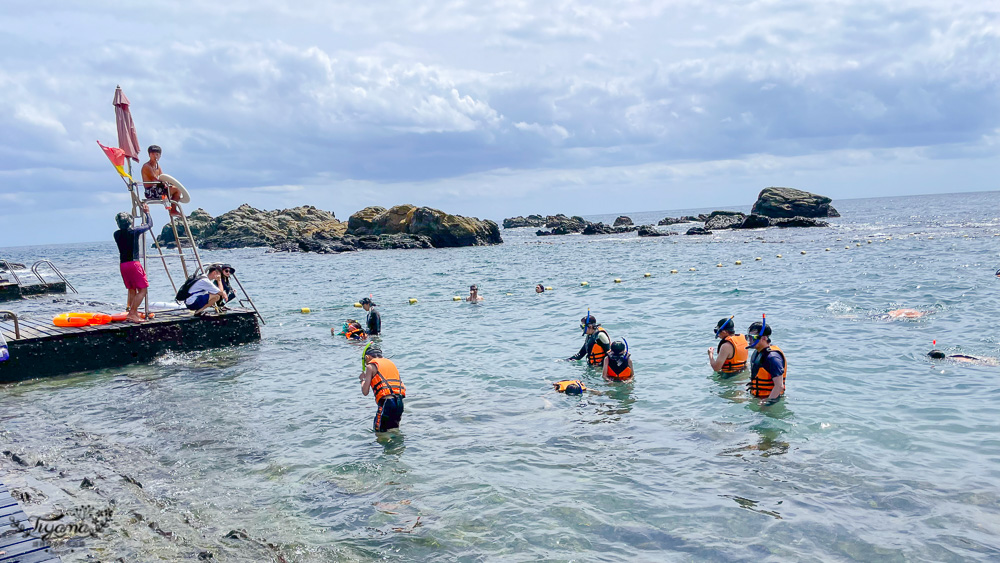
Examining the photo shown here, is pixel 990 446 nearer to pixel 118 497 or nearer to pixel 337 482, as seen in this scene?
pixel 337 482

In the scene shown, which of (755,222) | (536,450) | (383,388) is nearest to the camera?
(536,450)

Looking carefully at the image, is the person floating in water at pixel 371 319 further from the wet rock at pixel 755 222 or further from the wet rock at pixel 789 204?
the wet rock at pixel 789 204

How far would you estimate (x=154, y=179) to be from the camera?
14516 mm

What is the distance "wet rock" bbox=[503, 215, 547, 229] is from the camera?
5989 inches

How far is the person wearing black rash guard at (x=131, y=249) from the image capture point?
1315cm

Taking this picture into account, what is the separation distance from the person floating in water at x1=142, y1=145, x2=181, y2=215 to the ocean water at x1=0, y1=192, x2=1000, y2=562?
3.95 metres

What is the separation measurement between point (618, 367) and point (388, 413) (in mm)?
4895

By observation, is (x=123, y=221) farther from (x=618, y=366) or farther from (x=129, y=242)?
(x=618, y=366)

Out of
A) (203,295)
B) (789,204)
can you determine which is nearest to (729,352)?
(203,295)

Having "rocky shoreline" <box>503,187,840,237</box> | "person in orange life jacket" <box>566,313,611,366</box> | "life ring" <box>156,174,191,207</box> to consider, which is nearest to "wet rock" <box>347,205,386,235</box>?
"rocky shoreline" <box>503,187,840,237</box>

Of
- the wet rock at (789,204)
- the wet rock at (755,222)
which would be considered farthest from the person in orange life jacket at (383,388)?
the wet rock at (789,204)

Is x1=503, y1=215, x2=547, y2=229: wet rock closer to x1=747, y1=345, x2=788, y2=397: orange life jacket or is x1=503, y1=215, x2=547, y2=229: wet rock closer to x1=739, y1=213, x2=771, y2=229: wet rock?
x1=739, y1=213, x2=771, y2=229: wet rock

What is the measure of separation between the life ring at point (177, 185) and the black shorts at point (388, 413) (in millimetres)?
8665

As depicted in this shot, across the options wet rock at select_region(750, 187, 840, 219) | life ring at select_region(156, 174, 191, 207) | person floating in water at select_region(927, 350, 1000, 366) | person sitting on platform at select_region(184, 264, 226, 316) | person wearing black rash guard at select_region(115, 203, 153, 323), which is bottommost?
person floating in water at select_region(927, 350, 1000, 366)
